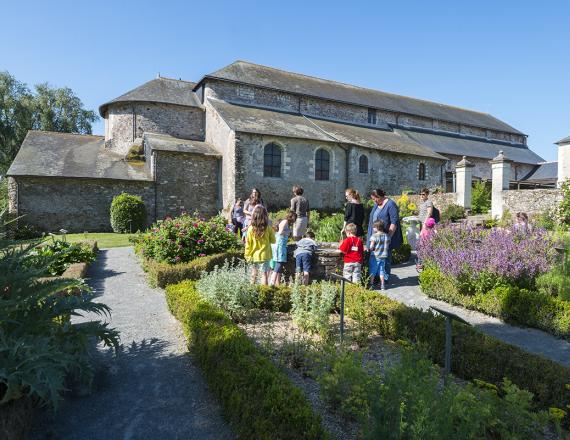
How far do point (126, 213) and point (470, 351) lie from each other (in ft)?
51.2

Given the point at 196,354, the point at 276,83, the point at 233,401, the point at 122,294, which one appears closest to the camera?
the point at 233,401

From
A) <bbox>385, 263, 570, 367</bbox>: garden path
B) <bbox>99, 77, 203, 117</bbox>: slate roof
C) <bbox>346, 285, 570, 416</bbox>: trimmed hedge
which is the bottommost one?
<bbox>385, 263, 570, 367</bbox>: garden path

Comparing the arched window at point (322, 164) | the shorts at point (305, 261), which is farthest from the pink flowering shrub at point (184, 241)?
the arched window at point (322, 164)

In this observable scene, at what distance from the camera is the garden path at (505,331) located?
437 centimetres

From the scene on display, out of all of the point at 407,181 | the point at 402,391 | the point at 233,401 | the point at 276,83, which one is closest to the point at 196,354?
the point at 233,401

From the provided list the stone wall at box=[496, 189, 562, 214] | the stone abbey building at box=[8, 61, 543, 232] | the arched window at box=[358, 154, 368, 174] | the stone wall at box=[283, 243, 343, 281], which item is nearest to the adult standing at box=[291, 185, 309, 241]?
the stone wall at box=[283, 243, 343, 281]

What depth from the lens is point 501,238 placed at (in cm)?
640

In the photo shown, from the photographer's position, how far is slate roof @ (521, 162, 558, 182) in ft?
90.8

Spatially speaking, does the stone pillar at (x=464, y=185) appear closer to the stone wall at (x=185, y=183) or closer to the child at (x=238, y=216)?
the child at (x=238, y=216)

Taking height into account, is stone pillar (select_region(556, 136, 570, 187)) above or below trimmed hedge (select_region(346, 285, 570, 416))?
above

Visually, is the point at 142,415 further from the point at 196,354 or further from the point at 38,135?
the point at 38,135

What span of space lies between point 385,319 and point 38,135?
21221 mm

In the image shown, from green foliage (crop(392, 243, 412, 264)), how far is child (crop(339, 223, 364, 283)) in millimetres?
2884

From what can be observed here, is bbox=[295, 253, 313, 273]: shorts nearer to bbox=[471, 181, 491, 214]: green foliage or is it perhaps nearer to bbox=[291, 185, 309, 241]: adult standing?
bbox=[291, 185, 309, 241]: adult standing
